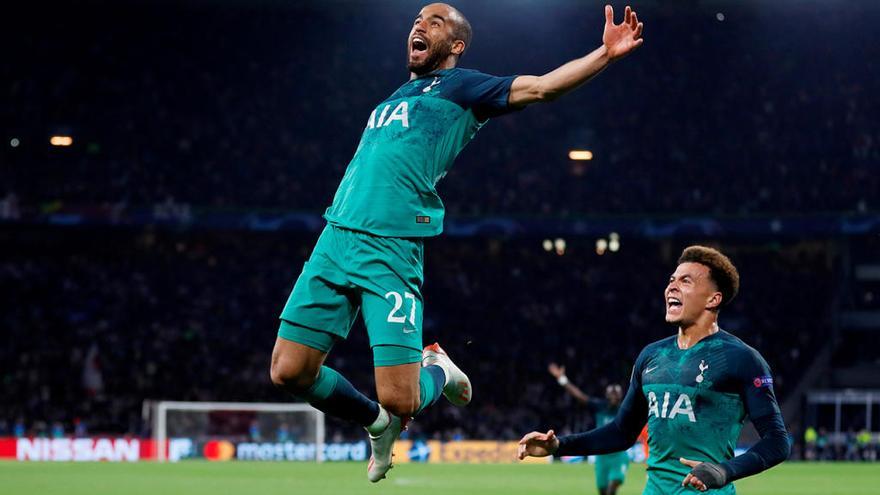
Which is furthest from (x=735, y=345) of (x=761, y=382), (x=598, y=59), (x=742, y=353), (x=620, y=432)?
(x=598, y=59)

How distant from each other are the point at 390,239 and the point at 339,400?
3.00ft

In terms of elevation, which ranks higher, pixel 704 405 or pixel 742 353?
pixel 742 353

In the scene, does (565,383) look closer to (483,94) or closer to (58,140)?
(483,94)

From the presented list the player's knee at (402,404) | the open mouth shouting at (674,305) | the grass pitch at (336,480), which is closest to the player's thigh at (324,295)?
the player's knee at (402,404)

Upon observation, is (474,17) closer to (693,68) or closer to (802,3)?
(693,68)

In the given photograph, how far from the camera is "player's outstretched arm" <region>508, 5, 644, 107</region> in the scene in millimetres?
5992

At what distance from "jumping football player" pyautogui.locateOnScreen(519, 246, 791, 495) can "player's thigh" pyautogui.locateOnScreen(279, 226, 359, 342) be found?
134 centimetres

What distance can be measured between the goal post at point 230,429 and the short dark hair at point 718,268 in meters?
26.0

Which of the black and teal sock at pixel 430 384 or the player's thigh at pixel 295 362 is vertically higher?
the player's thigh at pixel 295 362

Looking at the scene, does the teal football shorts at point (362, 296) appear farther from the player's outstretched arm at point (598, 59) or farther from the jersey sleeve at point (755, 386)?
the jersey sleeve at point (755, 386)

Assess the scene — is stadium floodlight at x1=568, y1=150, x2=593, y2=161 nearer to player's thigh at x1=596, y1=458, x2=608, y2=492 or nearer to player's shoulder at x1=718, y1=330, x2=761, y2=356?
player's thigh at x1=596, y1=458, x2=608, y2=492

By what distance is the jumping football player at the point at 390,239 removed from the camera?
21.8 ft

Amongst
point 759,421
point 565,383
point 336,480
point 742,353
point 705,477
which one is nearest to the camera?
point 705,477

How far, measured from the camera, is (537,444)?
585 centimetres
